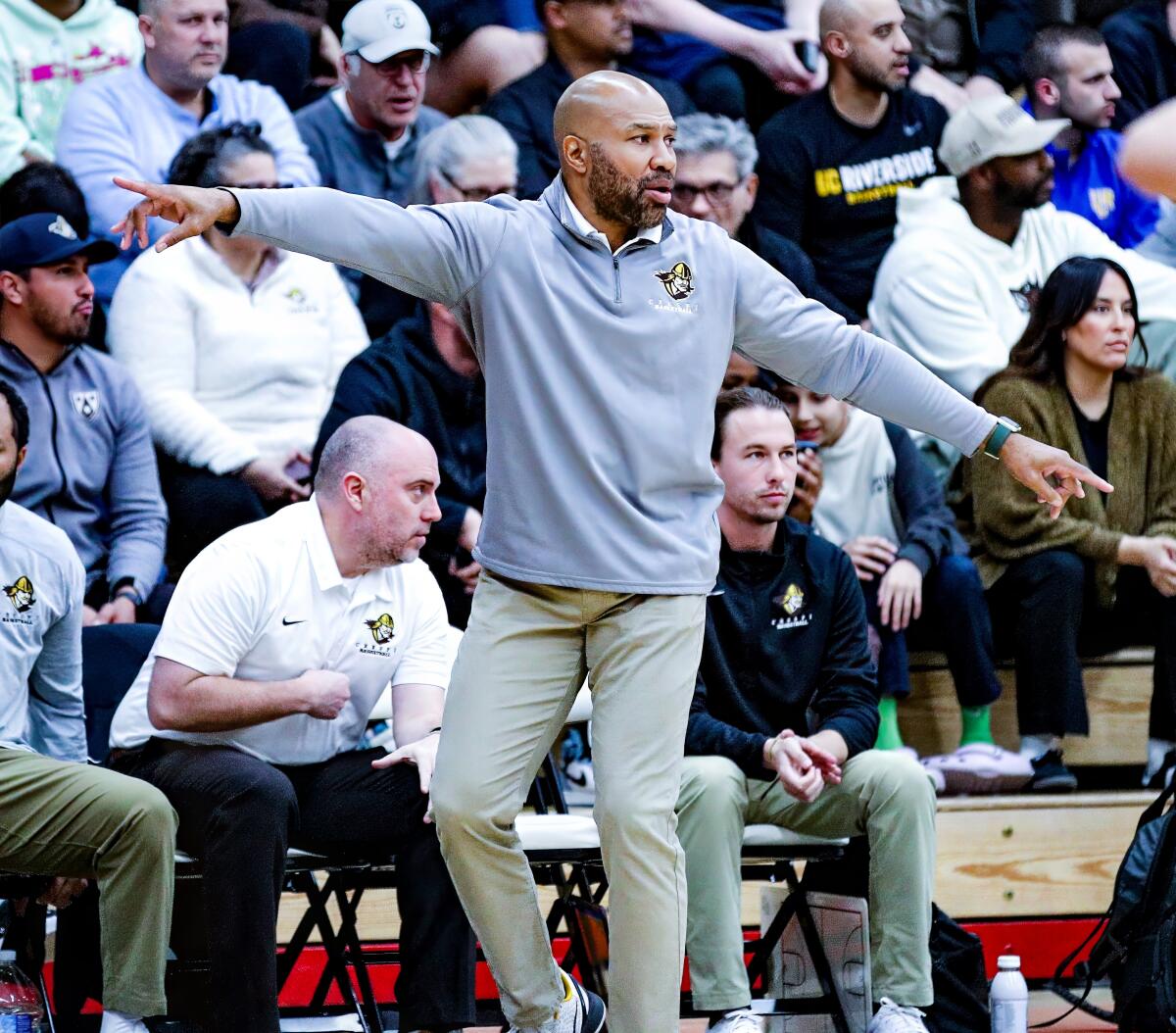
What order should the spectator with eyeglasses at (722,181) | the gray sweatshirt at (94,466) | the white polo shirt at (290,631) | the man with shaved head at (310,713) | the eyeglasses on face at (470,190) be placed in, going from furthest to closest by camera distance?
the spectator with eyeglasses at (722,181) < the eyeglasses on face at (470,190) < the gray sweatshirt at (94,466) < the white polo shirt at (290,631) < the man with shaved head at (310,713)

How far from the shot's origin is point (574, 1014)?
11.2 ft

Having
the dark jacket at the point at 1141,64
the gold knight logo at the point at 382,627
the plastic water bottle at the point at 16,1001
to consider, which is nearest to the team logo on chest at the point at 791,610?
the gold knight logo at the point at 382,627

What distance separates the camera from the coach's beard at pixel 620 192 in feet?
10.5

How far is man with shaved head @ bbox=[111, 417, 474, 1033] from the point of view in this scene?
137 inches

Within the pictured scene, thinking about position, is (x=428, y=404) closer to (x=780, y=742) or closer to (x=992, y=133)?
(x=780, y=742)

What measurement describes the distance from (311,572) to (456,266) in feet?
3.03

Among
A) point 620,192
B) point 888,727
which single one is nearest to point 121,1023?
point 620,192

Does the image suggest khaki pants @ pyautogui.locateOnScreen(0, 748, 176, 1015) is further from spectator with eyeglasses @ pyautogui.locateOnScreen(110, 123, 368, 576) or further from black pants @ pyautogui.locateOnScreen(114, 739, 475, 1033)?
spectator with eyeglasses @ pyautogui.locateOnScreen(110, 123, 368, 576)

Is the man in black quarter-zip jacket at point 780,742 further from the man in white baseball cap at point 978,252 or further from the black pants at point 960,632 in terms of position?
the man in white baseball cap at point 978,252

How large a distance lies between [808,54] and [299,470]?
9.73ft

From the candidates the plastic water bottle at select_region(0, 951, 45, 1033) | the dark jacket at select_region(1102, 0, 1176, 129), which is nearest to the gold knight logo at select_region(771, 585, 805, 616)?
the plastic water bottle at select_region(0, 951, 45, 1033)

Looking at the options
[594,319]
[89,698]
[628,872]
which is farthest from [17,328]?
[628,872]

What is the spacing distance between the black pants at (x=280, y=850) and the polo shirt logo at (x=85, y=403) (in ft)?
4.14

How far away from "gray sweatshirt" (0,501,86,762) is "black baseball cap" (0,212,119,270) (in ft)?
3.21
